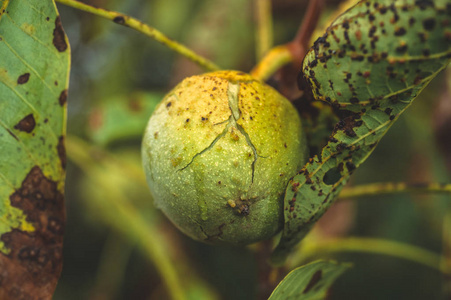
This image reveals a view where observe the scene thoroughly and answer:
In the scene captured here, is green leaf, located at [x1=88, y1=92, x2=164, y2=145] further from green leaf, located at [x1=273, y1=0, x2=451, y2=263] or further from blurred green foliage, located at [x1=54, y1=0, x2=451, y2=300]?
green leaf, located at [x1=273, y1=0, x2=451, y2=263]

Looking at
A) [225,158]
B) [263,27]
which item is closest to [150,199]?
[263,27]

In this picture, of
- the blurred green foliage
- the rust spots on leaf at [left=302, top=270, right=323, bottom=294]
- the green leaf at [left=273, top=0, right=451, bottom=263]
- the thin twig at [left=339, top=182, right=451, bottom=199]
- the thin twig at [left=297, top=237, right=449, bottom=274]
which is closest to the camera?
the green leaf at [left=273, top=0, right=451, bottom=263]

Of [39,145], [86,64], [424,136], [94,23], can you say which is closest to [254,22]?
[94,23]

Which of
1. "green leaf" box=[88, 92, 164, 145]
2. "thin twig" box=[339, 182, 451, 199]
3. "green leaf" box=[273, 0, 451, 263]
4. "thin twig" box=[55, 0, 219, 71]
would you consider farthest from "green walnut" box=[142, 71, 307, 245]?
"green leaf" box=[88, 92, 164, 145]

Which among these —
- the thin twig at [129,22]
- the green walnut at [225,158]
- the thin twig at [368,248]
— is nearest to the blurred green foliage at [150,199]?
the thin twig at [368,248]

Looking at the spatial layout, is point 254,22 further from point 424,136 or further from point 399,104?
point 399,104
